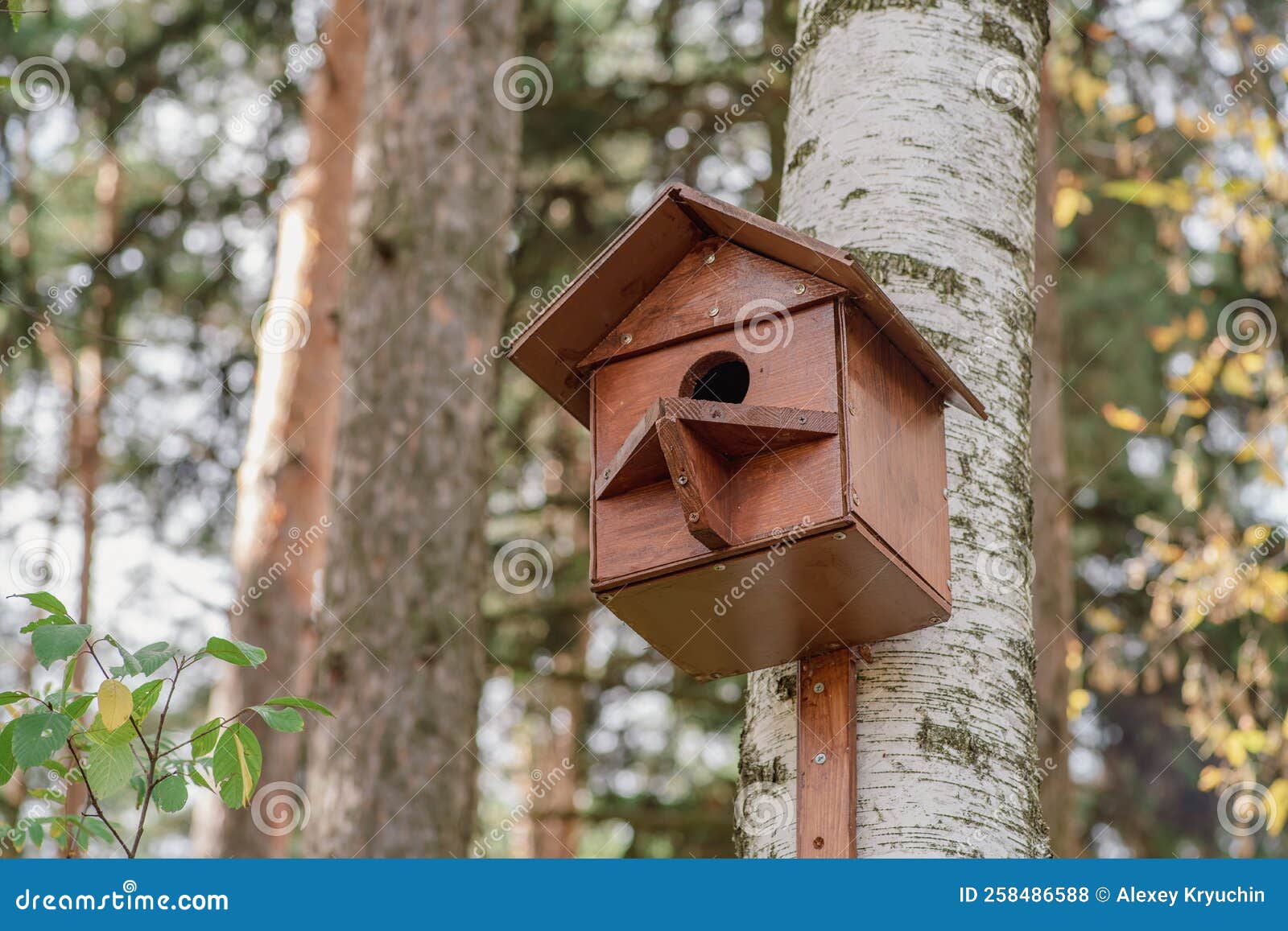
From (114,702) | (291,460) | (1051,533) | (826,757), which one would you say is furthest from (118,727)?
(1051,533)

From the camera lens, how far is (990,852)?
7.06 feet

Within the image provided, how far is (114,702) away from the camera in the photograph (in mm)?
1740

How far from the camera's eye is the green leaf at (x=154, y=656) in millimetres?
1698

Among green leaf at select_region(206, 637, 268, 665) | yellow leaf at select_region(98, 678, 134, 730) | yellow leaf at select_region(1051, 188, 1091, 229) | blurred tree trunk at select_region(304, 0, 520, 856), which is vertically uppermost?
yellow leaf at select_region(1051, 188, 1091, 229)

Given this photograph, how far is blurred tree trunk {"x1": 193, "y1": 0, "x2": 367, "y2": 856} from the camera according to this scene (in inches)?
266

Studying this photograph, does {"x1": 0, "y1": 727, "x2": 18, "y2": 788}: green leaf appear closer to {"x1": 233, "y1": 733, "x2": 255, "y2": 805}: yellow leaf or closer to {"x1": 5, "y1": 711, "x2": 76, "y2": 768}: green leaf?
{"x1": 5, "y1": 711, "x2": 76, "y2": 768}: green leaf

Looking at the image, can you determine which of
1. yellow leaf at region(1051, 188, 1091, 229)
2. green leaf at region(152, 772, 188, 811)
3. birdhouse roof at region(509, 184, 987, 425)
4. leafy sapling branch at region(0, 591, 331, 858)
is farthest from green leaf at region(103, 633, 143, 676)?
yellow leaf at region(1051, 188, 1091, 229)

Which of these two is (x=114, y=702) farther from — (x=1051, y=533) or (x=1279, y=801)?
(x=1051, y=533)

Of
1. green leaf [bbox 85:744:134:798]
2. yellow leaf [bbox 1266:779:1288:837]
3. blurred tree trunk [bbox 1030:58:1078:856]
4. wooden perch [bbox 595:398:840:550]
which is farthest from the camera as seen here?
blurred tree trunk [bbox 1030:58:1078:856]

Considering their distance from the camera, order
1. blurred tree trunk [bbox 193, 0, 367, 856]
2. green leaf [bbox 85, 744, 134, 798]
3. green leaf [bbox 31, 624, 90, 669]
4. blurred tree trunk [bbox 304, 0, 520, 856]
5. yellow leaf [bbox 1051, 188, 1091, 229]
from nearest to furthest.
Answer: green leaf [bbox 31, 624, 90, 669] → green leaf [bbox 85, 744, 134, 798] → blurred tree trunk [bbox 304, 0, 520, 856] → yellow leaf [bbox 1051, 188, 1091, 229] → blurred tree trunk [bbox 193, 0, 367, 856]

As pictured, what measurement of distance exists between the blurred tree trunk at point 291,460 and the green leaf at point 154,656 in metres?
4.71

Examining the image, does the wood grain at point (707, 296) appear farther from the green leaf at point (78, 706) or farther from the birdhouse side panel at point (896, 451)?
the green leaf at point (78, 706)

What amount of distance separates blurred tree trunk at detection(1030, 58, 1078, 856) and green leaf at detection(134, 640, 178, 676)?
14.6ft

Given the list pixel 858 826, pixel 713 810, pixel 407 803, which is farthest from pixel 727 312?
pixel 713 810
